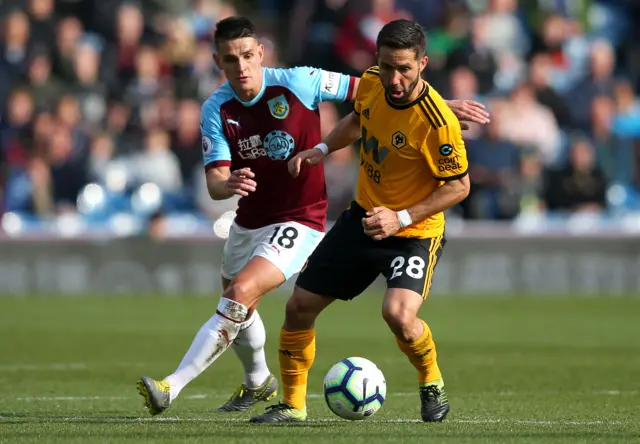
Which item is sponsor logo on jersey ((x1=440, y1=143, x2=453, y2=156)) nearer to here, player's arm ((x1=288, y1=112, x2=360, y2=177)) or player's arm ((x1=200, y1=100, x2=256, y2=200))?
player's arm ((x1=288, y1=112, x2=360, y2=177))

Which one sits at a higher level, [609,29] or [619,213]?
[609,29]

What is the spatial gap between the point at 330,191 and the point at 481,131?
246 cm

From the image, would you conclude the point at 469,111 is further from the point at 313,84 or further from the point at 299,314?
the point at 299,314

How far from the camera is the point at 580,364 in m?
11.5

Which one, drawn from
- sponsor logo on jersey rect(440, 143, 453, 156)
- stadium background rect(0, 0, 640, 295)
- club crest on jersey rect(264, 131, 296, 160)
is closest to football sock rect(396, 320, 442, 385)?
sponsor logo on jersey rect(440, 143, 453, 156)

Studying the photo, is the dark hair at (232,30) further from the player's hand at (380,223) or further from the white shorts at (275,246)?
the player's hand at (380,223)

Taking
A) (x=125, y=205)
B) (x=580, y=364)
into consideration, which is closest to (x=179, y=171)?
(x=125, y=205)

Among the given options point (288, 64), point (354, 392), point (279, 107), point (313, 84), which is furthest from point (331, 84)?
point (288, 64)

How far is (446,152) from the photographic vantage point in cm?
747

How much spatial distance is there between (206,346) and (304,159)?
123cm

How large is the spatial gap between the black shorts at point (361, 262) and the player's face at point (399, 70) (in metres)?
0.83

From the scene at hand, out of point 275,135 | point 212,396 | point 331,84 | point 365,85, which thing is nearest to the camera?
point 365,85

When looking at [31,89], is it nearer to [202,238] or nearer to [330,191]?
[202,238]

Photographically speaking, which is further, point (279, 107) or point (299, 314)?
point (279, 107)
